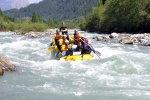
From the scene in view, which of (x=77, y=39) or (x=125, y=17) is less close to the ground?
(x=77, y=39)

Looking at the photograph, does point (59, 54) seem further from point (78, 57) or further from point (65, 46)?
point (78, 57)

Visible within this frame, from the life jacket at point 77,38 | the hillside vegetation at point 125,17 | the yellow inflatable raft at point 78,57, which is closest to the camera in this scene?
the yellow inflatable raft at point 78,57

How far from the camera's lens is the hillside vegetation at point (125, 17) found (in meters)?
48.1

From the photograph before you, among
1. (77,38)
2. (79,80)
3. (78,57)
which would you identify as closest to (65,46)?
(77,38)

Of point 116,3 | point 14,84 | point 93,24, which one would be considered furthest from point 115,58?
point 93,24

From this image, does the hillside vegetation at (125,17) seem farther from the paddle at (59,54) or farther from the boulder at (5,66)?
the boulder at (5,66)

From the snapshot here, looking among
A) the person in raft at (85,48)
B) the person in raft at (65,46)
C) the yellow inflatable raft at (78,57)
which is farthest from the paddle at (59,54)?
the person in raft at (85,48)

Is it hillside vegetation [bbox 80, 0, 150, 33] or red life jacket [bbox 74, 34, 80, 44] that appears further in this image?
hillside vegetation [bbox 80, 0, 150, 33]

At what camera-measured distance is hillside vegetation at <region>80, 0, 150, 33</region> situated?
48062mm

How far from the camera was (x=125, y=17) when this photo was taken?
51.9 metres

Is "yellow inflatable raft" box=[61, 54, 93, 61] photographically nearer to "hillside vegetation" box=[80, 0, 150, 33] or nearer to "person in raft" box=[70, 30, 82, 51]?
"person in raft" box=[70, 30, 82, 51]

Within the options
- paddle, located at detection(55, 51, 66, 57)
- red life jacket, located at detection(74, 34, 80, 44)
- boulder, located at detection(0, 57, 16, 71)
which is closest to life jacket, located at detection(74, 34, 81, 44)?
red life jacket, located at detection(74, 34, 80, 44)

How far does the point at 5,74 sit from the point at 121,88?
18.7ft

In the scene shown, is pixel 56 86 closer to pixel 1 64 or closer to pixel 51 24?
pixel 1 64
